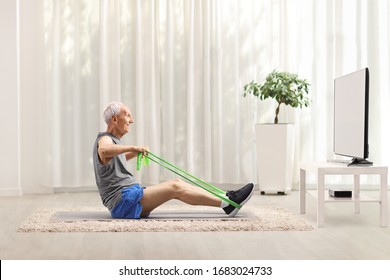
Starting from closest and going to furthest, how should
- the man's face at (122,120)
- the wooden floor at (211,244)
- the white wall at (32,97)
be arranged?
the wooden floor at (211,244) < the man's face at (122,120) < the white wall at (32,97)

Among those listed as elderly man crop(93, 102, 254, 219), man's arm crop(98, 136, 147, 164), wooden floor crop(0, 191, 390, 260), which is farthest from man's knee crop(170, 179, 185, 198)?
wooden floor crop(0, 191, 390, 260)

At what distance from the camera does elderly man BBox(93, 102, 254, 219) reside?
5.39m

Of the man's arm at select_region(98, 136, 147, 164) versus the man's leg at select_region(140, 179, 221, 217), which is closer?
the man's arm at select_region(98, 136, 147, 164)

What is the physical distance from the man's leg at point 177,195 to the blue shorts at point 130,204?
1.7 inches

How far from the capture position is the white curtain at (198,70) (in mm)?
7727

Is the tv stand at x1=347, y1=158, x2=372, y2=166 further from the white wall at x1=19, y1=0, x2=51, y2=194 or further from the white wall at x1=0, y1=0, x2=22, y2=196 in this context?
the white wall at x1=0, y1=0, x2=22, y2=196

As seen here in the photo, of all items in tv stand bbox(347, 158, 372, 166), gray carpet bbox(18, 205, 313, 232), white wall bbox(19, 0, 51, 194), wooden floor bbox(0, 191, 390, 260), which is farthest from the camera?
white wall bbox(19, 0, 51, 194)

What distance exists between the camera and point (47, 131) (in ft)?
25.3

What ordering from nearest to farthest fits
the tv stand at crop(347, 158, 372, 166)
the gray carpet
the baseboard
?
the gray carpet → the tv stand at crop(347, 158, 372, 166) → the baseboard

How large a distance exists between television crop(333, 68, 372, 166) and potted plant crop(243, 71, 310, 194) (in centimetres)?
131

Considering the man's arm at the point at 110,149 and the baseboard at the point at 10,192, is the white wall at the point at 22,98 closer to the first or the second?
the baseboard at the point at 10,192

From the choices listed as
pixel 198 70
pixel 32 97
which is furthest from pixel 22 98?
pixel 198 70

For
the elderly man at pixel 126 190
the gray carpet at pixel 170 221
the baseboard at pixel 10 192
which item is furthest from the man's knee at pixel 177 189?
the baseboard at pixel 10 192
